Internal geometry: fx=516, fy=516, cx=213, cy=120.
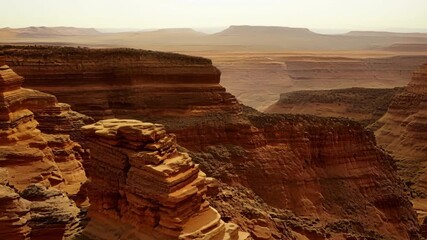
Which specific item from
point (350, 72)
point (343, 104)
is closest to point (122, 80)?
point (343, 104)

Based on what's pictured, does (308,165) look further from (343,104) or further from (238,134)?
(343,104)

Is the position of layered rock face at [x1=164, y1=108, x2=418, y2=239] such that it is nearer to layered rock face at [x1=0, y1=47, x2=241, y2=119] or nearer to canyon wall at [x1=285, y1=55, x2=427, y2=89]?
layered rock face at [x1=0, y1=47, x2=241, y2=119]

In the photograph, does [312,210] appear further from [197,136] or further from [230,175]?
[197,136]

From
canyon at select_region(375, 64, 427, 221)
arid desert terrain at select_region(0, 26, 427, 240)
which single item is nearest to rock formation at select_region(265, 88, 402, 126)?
canyon at select_region(375, 64, 427, 221)

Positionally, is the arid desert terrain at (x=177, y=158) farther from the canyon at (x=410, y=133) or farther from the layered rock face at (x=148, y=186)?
the canyon at (x=410, y=133)

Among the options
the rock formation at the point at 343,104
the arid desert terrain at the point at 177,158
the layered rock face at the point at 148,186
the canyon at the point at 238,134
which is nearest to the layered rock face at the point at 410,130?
the arid desert terrain at the point at 177,158
